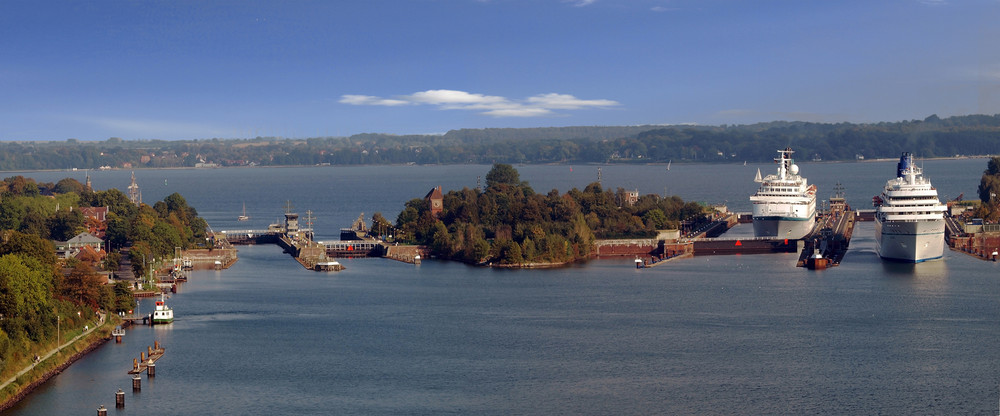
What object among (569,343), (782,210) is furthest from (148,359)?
(782,210)

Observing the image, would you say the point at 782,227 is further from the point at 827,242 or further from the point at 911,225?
the point at 911,225

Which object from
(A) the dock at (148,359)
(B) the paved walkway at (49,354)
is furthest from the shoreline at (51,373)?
(A) the dock at (148,359)

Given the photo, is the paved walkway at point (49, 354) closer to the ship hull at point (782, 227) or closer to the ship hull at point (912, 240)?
the ship hull at point (912, 240)

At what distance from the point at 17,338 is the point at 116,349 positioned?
4.48m

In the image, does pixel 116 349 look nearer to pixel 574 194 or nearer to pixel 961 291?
pixel 961 291

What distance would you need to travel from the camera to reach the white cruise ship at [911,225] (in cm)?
5800

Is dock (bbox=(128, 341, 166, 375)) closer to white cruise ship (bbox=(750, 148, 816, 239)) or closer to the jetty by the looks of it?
the jetty

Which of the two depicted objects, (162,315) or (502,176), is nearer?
(162,315)

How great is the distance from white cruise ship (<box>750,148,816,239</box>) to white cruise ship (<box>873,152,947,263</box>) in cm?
1121

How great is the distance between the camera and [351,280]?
55031mm

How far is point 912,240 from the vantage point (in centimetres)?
5784

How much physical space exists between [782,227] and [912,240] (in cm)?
1355

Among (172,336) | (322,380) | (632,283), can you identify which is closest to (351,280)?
(632,283)

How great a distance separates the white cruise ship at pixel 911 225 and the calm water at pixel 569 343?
1.50 metres
